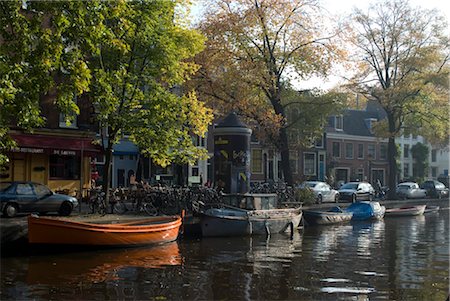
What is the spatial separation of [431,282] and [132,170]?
26659 millimetres

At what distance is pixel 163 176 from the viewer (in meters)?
38.8

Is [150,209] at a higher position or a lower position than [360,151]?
lower

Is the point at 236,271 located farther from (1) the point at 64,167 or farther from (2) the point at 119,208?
(1) the point at 64,167

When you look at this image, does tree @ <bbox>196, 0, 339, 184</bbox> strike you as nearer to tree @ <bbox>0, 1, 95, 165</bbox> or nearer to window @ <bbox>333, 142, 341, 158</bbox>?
tree @ <bbox>0, 1, 95, 165</bbox>

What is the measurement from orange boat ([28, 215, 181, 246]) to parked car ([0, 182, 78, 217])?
11.7 ft

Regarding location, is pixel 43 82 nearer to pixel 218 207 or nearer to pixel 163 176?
pixel 218 207

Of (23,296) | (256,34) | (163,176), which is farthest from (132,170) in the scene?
(23,296)

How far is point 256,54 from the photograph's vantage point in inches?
1194

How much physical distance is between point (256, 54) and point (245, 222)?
11.8 m

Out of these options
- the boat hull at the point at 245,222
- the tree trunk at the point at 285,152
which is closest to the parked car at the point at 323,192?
the tree trunk at the point at 285,152

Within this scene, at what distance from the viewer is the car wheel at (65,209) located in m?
20.9

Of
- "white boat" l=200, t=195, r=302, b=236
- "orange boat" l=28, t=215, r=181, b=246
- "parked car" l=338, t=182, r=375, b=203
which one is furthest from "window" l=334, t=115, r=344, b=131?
"orange boat" l=28, t=215, r=181, b=246

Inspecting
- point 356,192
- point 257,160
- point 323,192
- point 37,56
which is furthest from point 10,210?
point 257,160

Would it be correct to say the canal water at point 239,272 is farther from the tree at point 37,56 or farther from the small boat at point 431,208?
the small boat at point 431,208
